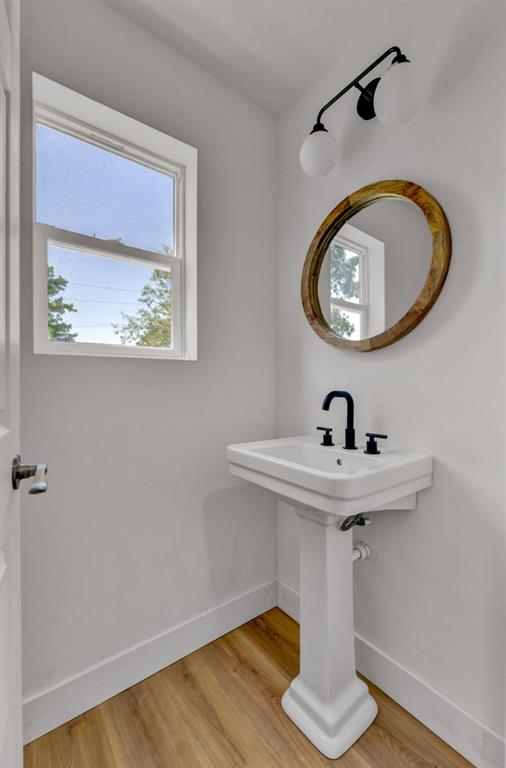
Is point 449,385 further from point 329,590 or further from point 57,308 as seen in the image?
point 57,308

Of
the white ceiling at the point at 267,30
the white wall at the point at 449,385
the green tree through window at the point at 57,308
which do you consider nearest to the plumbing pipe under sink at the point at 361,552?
the white wall at the point at 449,385

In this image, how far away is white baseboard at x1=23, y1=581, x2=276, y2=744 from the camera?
1.15m

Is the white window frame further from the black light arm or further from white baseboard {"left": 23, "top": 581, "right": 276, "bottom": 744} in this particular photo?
white baseboard {"left": 23, "top": 581, "right": 276, "bottom": 744}

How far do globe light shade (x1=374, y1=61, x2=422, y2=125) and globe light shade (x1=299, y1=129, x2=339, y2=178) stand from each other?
240mm

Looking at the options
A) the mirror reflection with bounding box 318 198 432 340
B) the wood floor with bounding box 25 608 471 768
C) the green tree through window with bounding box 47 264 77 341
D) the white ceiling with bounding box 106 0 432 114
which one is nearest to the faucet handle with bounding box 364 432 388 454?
the mirror reflection with bounding box 318 198 432 340

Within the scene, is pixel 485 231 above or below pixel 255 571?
above

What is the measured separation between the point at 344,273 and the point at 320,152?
0.46 meters

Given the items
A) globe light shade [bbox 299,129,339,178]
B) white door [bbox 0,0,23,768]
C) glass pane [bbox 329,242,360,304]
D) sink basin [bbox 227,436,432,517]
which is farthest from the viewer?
glass pane [bbox 329,242,360,304]

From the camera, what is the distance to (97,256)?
4.60ft

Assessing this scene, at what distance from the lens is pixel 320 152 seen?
1.37 metres

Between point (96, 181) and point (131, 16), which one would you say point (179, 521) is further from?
point (131, 16)

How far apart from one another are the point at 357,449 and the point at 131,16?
1.83 meters

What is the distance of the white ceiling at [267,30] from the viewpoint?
1.30 metres

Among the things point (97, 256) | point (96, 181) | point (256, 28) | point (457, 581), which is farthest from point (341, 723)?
point (256, 28)
